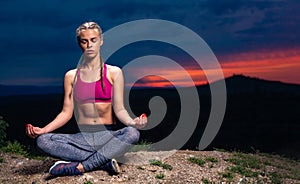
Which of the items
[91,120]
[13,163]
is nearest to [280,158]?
[91,120]

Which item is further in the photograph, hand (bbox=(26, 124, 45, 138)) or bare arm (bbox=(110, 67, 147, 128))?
bare arm (bbox=(110, 67, 147, 128))

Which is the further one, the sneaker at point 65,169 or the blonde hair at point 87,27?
the sneaker at point 65,169

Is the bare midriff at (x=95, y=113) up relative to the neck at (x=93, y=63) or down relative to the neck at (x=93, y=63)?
down

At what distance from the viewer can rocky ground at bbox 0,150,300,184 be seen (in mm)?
6973

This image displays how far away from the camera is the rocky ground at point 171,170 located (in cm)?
697

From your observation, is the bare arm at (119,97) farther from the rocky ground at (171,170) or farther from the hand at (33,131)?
the hand at (33,131)

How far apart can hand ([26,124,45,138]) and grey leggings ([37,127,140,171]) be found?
12cm

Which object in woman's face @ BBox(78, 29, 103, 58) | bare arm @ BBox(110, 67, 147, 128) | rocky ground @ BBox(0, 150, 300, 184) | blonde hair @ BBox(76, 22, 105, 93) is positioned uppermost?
blonde hair @ BBox(76, 22, 105, 93)

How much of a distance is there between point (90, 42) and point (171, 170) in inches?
91.9

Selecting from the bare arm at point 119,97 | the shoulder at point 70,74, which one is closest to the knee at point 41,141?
the shoulder at point 70,74

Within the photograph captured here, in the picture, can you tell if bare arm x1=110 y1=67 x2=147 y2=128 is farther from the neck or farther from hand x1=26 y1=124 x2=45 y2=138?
hand x1=26 y1=124 x2=45 y2=138

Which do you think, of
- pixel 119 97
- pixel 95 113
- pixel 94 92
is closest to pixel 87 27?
pixel 94 92

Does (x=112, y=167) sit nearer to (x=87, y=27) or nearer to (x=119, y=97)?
(x=119, y=97)

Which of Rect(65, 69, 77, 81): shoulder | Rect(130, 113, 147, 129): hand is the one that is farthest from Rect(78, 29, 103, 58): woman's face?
Rect(130, 113, 147, 129): hand
